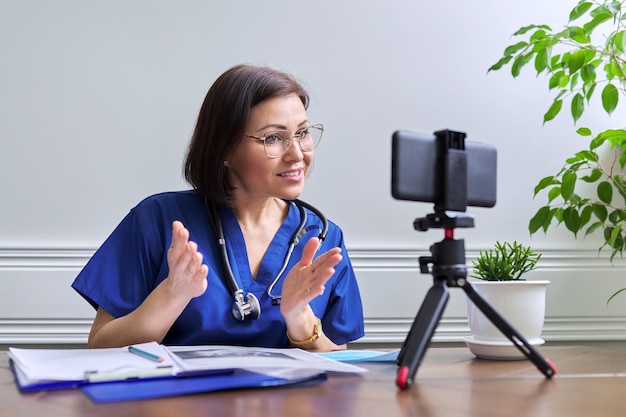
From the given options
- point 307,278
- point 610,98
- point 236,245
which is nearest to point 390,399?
point 307,278

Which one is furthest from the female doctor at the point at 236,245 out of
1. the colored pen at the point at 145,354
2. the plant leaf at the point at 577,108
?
the plant leaf at the point at 577,108

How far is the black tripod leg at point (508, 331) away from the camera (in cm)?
103

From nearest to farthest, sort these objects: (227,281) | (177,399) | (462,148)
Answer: (177,399) < (462,148) < (227,281)

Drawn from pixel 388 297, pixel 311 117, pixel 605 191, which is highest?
pixel 311 117

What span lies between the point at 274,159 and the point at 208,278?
0.31 metres

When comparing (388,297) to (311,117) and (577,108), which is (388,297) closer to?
(311,117)

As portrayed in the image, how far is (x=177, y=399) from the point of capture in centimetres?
86

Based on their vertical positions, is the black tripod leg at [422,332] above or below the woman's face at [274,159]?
below

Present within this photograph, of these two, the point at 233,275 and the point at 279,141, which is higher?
the point at 279,141

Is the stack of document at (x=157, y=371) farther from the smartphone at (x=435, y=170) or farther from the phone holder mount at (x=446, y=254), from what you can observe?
the smartphone at (x=435, y=170)

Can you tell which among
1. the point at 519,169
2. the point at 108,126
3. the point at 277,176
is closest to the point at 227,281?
the point at 277,176

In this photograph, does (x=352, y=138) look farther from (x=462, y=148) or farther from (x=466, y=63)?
(x=462, y=148)

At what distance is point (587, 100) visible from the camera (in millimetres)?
2084

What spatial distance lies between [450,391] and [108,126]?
A: 61.2 inches
